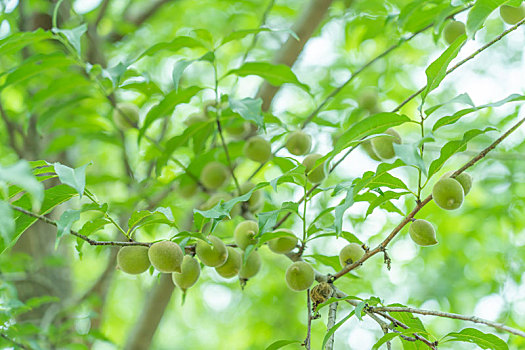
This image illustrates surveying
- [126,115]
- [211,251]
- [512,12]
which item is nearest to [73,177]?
[211,251]

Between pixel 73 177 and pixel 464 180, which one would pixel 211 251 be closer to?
pixel 73 177

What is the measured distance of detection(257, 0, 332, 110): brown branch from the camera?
2031mm

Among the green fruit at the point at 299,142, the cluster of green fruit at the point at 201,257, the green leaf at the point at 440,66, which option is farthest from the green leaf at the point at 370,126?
the green fruit at the point at 299,142

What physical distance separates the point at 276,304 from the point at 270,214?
2411 millimetres

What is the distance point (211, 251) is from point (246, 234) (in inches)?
6.0

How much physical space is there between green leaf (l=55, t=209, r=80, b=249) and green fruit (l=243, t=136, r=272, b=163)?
682mm

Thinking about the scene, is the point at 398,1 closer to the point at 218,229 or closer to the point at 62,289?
the point at 218,229

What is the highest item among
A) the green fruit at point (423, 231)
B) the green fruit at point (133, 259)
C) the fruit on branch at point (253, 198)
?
the green fruit at point (133, 259)

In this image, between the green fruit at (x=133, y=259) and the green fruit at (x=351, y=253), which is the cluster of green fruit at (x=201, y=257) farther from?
the green fruit at (x=351, y=253)

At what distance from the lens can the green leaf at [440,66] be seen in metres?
A: 0.97

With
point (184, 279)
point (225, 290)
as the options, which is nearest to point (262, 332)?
point (225, 290)

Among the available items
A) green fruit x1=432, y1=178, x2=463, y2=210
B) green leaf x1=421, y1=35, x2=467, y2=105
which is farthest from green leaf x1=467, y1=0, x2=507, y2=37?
green fruit x1=432, y1=178, x2=463, y2=210

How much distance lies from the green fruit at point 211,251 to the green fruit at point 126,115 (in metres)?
0.79

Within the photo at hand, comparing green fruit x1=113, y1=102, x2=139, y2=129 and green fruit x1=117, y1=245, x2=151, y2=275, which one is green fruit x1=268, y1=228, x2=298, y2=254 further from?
green fruit x1=113, y1=102, x2=139, y2=129
